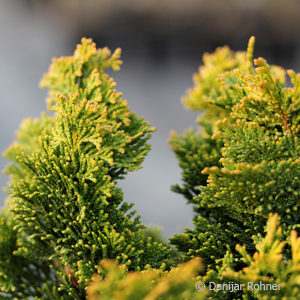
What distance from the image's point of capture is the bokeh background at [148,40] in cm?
377

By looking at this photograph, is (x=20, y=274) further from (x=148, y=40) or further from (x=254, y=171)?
(x=148, y=40)

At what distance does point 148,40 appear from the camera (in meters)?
4.13

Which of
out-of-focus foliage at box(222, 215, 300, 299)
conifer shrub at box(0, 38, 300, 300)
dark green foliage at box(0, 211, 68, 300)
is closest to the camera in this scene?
out-of-focus foliage at box(222, 215, 300, 299)

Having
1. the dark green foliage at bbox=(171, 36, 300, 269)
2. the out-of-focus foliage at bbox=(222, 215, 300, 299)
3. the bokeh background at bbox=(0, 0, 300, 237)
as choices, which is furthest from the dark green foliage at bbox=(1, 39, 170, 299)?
the bokeh background at bbox=(0, 0, 300, 237)

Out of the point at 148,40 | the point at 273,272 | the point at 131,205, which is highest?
the point at 148,40

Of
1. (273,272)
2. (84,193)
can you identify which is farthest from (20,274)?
(273,272)

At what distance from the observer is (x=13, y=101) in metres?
3.79

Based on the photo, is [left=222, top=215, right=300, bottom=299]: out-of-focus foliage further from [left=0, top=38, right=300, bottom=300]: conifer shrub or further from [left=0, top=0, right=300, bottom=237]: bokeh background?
[left=0, top=0, right=300, bottom=237]: bokeh background

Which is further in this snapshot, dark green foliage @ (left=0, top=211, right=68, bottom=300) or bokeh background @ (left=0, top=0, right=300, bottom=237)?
bokeh background @ (left=0, top=0, right=300, bottom=237)

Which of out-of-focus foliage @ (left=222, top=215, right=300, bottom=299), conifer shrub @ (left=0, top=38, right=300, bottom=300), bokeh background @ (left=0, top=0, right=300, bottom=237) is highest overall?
bokeh background @ (left=0, top=0, right=300, bottom=237)

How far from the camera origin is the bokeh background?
377cm

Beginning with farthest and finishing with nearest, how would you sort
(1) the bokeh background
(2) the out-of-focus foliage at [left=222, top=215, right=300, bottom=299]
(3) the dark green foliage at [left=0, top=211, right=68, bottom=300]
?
(1) the bokeh background → (3) the dark green foliage at [left=0, top=211, right=68, bottom=300] → (2) the out-of-focus foliage at [left=222, top=215, right=300, bottom=299]

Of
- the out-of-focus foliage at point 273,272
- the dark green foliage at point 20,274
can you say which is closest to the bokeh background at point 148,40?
the dark green foliage at point 20,274

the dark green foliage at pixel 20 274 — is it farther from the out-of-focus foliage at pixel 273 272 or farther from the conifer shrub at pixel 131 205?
the out-of-focus foliage at pixel 273 272
